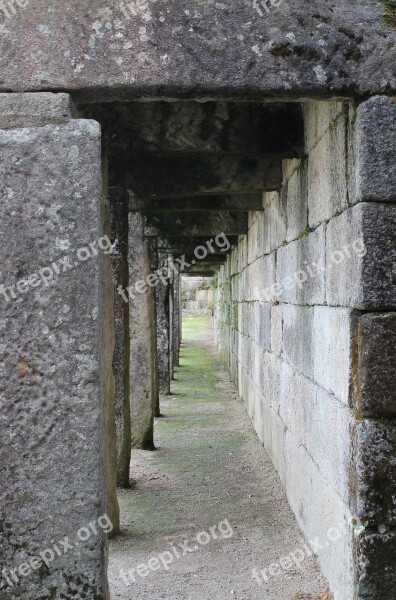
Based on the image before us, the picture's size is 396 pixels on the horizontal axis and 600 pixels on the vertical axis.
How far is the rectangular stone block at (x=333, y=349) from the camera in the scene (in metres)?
3.07

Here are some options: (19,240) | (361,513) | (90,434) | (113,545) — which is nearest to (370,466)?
(361,513)

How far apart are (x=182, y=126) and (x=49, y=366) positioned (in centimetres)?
204

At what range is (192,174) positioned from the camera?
5285 millimetres

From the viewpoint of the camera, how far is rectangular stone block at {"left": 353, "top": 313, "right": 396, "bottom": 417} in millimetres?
2861

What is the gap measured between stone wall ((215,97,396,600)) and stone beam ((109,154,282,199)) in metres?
0.32

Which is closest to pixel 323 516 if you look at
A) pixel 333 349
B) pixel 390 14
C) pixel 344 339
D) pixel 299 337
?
pixel 333 349

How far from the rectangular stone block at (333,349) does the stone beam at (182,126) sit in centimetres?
124

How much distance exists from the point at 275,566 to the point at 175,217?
16.2 ft
